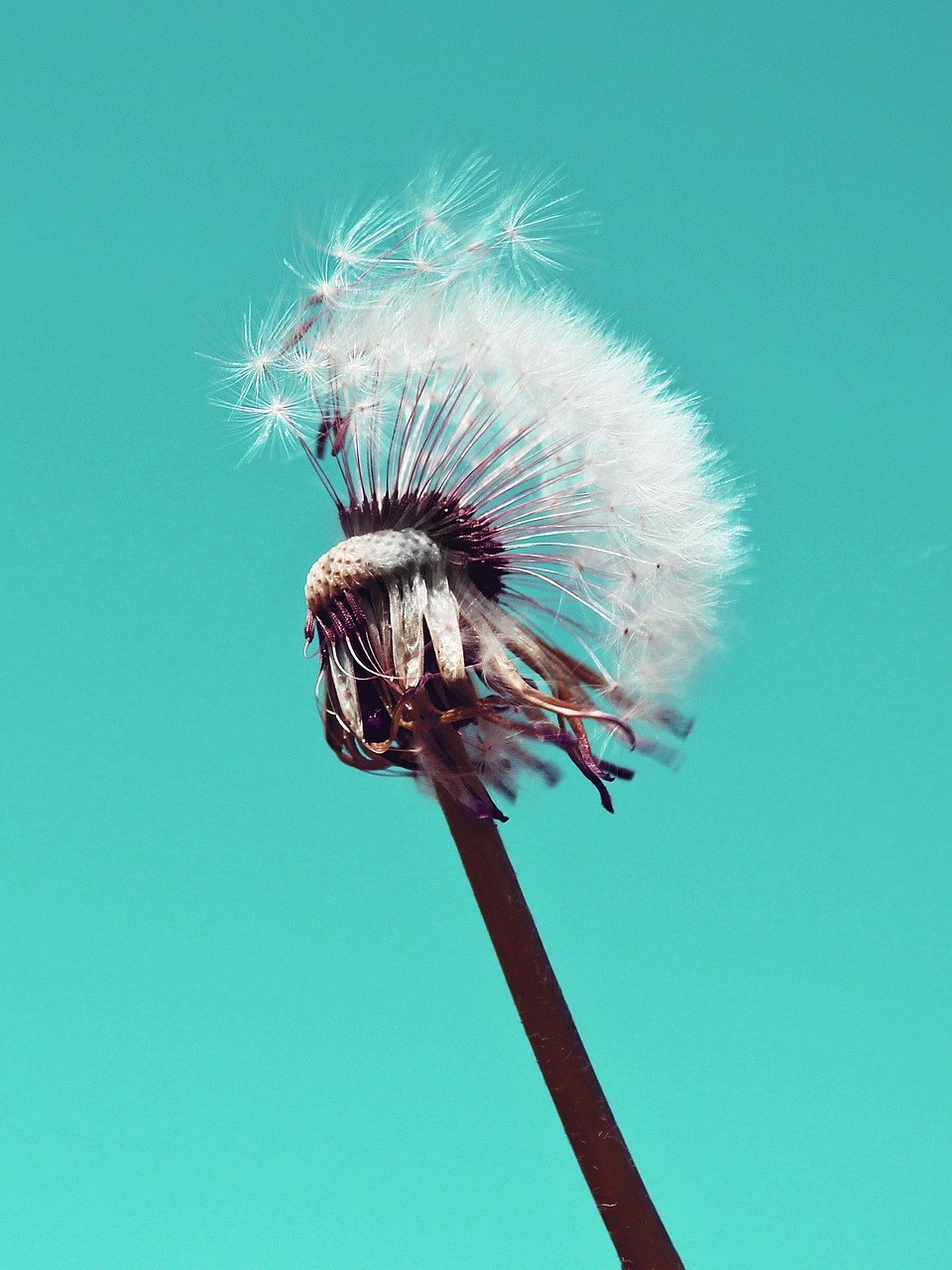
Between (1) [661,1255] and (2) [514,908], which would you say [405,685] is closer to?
(2) [514,908]

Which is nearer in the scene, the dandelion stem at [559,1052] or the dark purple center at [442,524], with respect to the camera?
the dandelion stem at [559,1052]

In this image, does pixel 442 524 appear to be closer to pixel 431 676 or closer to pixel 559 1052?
pixel 431 676

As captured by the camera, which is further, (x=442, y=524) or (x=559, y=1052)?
(x=442, y=524)

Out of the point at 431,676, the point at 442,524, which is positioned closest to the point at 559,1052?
the point at 431,676

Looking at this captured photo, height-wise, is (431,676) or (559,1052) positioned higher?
(431,676)

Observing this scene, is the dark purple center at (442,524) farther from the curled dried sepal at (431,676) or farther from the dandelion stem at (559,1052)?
the dandelion stem at (559,1052)

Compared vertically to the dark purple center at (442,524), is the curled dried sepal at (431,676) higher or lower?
lower

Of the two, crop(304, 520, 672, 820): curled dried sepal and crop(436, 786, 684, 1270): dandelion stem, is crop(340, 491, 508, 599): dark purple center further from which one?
crop(436, 786, 684, 1270): dandelion stem

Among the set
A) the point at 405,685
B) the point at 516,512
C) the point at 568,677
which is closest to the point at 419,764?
the point at 405,685
